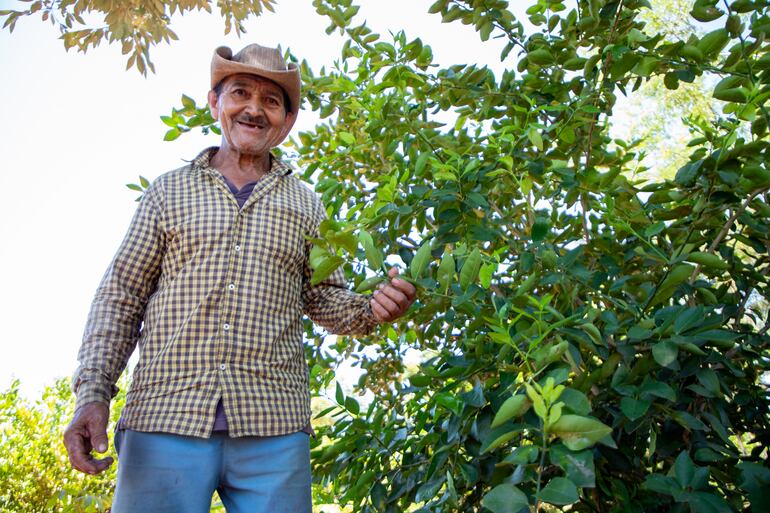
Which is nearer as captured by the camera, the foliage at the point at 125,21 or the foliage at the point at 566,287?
the foliage at the point at 566,287

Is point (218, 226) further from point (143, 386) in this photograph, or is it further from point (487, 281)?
point (487, 281)

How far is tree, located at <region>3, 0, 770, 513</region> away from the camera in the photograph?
4.27 feet

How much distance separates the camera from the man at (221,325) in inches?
60.1

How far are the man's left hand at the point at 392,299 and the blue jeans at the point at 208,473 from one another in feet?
1.14

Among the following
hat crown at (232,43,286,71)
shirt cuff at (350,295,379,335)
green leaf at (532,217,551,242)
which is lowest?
shirt cuff at (350,295,379,335)

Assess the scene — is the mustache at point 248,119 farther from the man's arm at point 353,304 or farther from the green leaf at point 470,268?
the green leaf at point 470,268

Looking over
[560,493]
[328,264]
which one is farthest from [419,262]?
[560,493]

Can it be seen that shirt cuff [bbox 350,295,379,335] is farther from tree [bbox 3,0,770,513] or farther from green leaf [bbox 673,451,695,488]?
green leaf [bbox 673,451,695,488]

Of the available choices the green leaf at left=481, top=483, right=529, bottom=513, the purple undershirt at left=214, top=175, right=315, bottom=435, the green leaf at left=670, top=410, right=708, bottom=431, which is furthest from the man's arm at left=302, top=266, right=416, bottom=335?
the green leaf at left=670, top=410, right=708, bottom=431

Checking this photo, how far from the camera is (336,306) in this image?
1.78 metres

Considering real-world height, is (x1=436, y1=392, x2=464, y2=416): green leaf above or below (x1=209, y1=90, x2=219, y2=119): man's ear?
below

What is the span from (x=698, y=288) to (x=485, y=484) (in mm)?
702

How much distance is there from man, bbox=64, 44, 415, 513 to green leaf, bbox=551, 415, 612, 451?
533 millimetres

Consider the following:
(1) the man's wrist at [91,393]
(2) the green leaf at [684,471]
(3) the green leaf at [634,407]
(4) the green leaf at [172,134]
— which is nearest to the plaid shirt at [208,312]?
(1) the man's wrist at [91,393]
